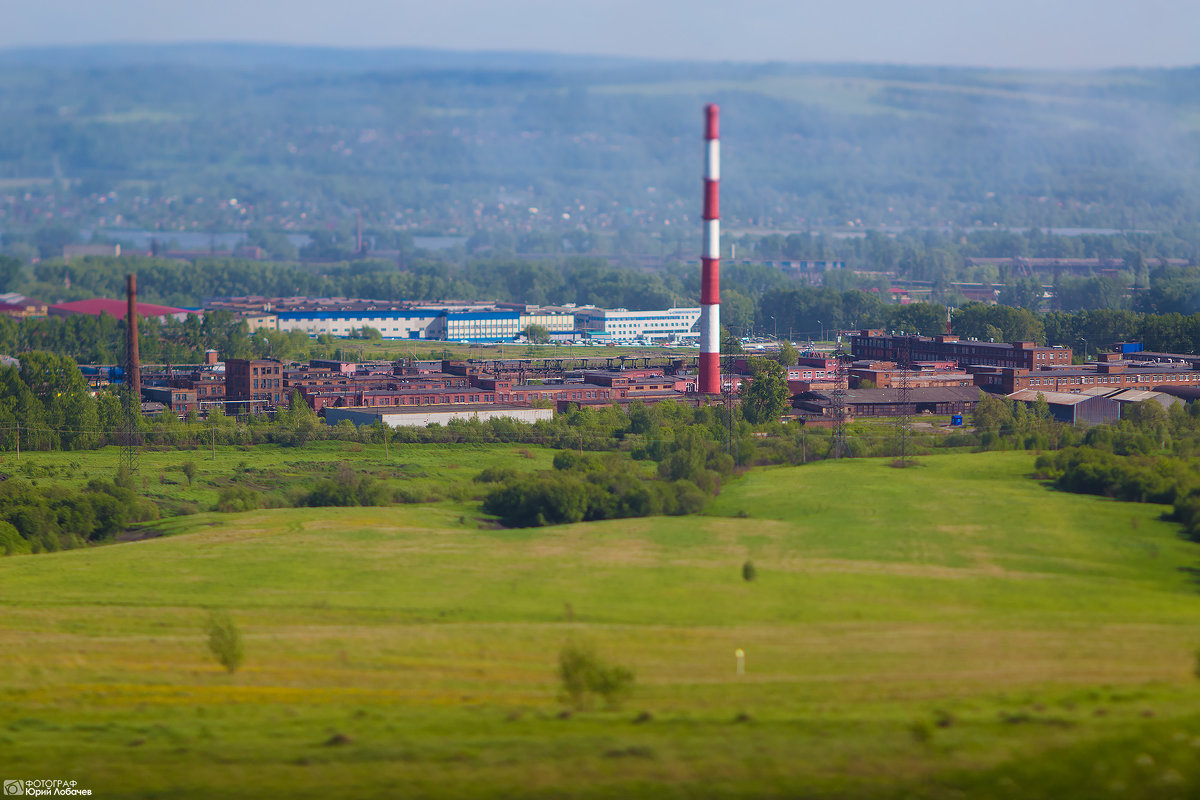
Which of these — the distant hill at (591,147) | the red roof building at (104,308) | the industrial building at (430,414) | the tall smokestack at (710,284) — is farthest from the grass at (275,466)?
the distant hill at (591,147)

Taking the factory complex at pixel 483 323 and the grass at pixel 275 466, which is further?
the factory complex at pixel 483 323

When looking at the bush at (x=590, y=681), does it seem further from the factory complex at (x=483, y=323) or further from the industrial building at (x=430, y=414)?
the factory complex at (x=483, y=323)

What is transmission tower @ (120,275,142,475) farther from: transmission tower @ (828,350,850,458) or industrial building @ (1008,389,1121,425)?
industrial building @ (1008,389,1121,425)

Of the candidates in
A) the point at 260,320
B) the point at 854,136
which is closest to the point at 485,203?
the point at 854,136

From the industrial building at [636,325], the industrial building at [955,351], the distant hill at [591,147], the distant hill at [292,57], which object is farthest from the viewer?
the distant hill at [292,57]

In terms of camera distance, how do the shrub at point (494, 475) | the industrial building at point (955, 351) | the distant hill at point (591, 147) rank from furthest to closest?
the distant hill at point (591, 147) → the industrial building at point (955, 351) → the shrub at point (494, 475)

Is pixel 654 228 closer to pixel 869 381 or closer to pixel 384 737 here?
pixel 869 381

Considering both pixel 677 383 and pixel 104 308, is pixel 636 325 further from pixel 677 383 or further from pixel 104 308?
pixel 104 308
